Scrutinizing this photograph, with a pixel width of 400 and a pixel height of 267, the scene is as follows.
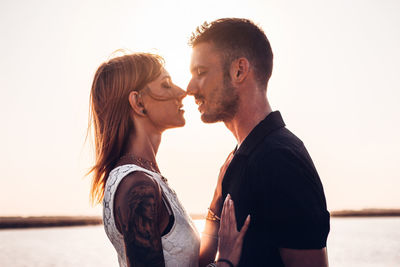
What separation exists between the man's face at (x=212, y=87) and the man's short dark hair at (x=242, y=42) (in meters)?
0.08

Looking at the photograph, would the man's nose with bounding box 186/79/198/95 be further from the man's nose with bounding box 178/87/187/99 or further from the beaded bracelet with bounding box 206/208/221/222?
the beaded bracelet with bounding box 206/208/221/222

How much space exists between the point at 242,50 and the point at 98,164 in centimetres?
162

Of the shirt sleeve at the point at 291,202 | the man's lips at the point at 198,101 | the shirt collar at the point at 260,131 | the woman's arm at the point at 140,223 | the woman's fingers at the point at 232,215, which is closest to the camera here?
the shirt sleeve at the point at 291,202

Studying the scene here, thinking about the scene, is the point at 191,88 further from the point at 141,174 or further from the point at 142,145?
the point at 141,174

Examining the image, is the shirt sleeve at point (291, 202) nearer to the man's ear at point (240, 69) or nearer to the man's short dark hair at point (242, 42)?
the man's ear at point (240, 69)

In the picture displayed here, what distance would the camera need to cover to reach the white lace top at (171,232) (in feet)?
9.45

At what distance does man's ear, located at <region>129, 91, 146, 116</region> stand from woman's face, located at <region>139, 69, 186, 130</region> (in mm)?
29

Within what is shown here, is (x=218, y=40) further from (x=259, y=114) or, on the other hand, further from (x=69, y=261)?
(x=69, y=261)

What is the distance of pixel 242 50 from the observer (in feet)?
11.1

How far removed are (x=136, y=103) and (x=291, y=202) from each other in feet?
5.39

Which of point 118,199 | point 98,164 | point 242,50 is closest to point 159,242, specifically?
point 118,199

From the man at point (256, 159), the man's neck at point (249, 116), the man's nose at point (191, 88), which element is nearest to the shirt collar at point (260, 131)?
the man at point (256, 159)

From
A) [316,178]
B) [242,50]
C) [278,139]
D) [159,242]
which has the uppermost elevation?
[242,50]

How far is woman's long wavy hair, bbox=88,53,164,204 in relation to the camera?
329 cm
